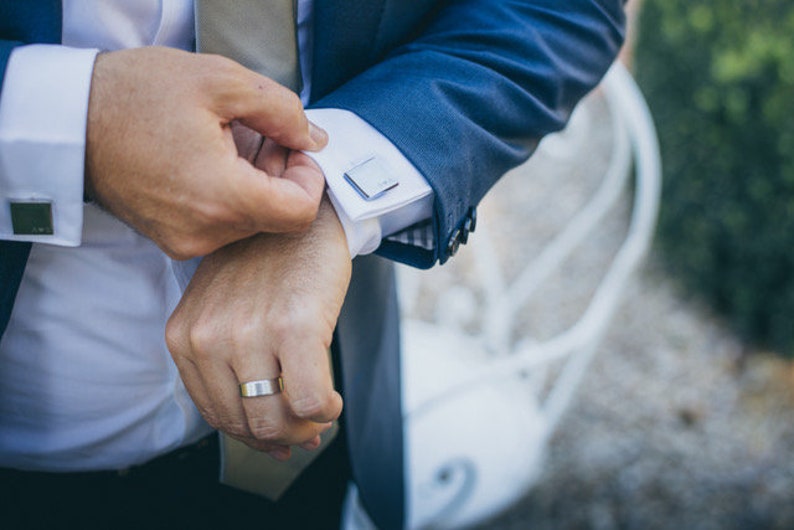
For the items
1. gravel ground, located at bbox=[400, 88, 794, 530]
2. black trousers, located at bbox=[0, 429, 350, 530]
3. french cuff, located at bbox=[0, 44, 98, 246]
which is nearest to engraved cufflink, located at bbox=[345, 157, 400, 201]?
french cuff, located at bbox=[0, 44, 98, 246]

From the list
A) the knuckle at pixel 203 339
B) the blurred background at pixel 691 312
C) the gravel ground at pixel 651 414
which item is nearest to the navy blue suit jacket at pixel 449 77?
the knuckle at pixel 203 339

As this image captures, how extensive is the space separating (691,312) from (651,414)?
739 mm

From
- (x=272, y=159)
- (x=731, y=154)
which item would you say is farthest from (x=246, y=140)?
(x=731, y=154)

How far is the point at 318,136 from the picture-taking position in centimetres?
91

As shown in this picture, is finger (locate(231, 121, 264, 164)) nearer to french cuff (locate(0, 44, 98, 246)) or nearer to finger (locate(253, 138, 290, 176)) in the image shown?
finger (locate(253, 138, 290, 176))

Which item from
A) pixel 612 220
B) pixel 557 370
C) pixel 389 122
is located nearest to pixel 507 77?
pixel 389 122

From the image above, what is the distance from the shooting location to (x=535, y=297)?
380 cm

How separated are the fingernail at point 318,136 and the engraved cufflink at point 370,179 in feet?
0.17

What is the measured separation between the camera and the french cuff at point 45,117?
0.76 meters

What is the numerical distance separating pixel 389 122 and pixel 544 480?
2293mm

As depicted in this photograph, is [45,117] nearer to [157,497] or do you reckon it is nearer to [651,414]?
[157,497]

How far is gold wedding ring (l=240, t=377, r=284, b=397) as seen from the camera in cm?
81

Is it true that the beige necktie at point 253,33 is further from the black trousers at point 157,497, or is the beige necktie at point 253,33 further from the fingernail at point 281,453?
the black trousers at point 157,497

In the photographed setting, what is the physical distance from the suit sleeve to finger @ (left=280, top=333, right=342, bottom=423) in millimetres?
292
